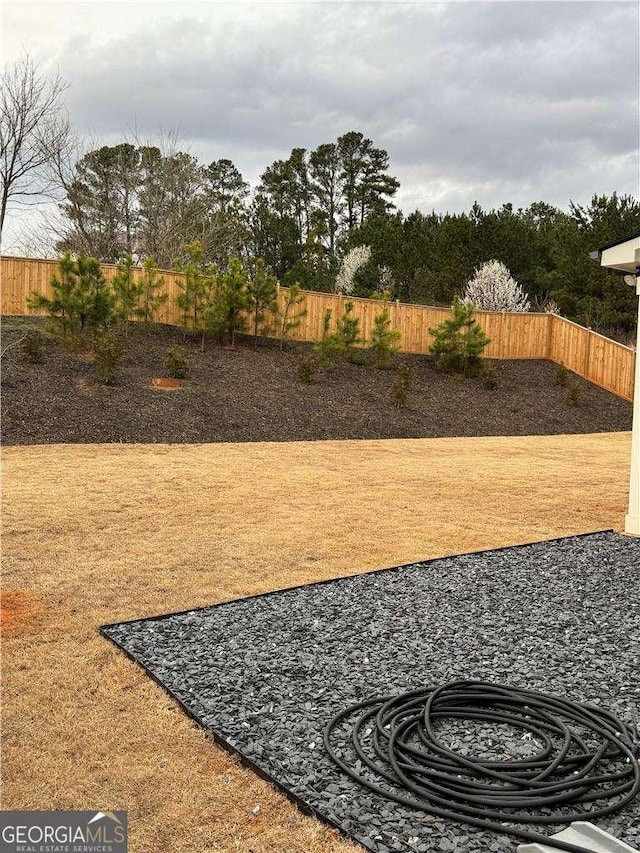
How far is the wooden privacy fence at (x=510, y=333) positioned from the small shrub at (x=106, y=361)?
2852mm

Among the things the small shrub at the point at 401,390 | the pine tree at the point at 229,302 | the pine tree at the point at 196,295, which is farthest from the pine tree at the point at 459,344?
the pine tree at the point at 196,295

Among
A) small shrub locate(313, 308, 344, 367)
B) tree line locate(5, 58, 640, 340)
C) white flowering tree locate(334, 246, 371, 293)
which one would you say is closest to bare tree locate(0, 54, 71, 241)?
tree line locate(5, 58, 640, 340)

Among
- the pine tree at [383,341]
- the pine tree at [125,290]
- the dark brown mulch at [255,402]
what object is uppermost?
the pine tree at [125,290]

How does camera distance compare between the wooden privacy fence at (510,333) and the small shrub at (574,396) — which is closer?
the small shrub at (574,396)

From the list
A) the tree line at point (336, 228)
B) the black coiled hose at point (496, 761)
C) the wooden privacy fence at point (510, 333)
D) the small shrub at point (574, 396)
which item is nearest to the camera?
the black coiled hose at point (496, 761)

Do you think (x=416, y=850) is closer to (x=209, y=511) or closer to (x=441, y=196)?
(x=209, y=511)

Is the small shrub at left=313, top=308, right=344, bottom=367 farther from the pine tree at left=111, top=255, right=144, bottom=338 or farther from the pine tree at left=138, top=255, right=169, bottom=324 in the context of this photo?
the pine tree at left=111, top=255, right=144, bottom=338

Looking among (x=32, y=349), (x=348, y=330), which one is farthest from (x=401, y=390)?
(x=32, y=349)

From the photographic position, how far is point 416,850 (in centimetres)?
205

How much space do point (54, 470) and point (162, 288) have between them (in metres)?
7.96

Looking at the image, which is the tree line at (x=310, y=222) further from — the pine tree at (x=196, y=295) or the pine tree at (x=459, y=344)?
the pine tree at (x=459, y=344)

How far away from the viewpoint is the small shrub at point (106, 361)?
12195mm

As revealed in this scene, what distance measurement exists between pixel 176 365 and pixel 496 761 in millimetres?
11377

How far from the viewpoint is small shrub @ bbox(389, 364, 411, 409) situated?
1430cm
